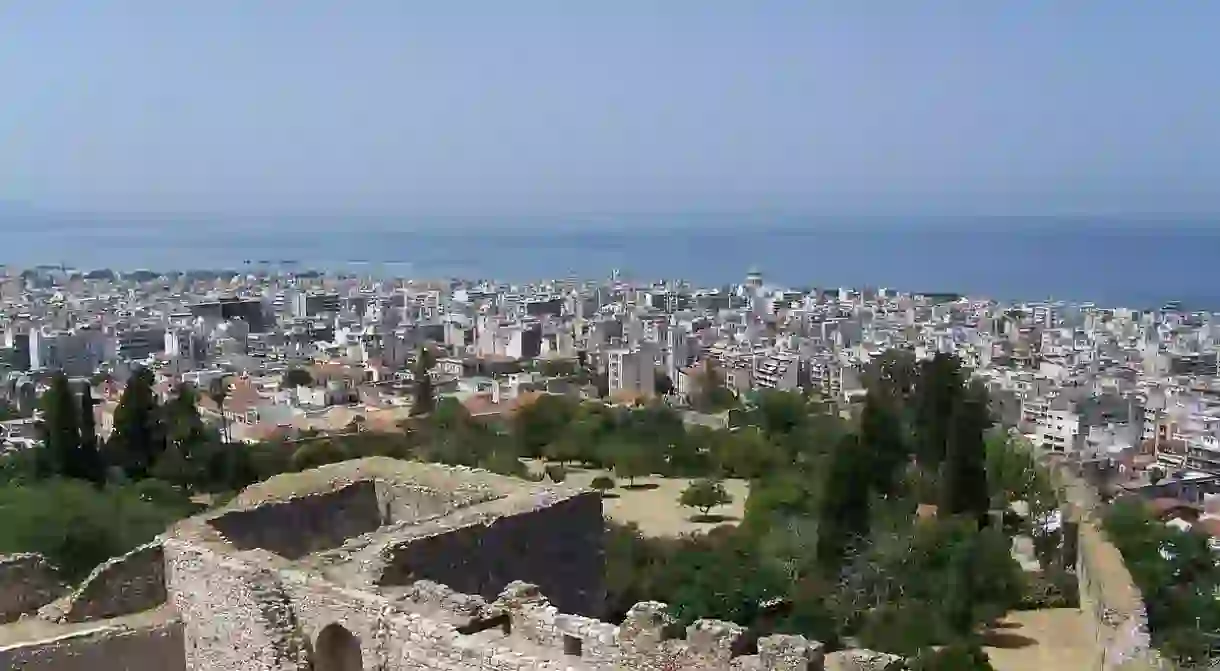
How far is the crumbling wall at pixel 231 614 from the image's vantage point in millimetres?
6574

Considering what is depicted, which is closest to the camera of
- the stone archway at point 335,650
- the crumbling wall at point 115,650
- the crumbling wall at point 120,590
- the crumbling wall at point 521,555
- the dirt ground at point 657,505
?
the stone archway at point 335,650

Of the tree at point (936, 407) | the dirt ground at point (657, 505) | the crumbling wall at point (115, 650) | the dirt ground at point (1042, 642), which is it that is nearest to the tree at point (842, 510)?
the dirt ground at point (1042, 642)

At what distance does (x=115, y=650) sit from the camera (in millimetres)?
7402

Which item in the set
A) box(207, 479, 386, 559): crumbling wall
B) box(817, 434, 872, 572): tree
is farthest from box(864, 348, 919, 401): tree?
box(207, 479, 386, 559): crumbling wall

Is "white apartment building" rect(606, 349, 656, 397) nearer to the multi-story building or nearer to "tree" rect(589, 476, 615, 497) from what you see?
"tree" rect(589, 476, 615, 497)

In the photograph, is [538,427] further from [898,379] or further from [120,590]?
[120,590]

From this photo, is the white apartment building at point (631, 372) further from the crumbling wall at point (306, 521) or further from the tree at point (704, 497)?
the crumbling wall at point (306, 521)

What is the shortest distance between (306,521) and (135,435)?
1993 cm

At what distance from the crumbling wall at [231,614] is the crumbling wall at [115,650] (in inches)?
4.6

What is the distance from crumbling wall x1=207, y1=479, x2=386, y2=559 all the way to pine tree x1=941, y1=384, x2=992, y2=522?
15.2m

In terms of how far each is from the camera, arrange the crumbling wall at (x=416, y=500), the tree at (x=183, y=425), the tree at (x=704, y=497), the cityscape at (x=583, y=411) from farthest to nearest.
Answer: the tree at (x=183, y=425)
the tree at (x=704, y=497)
the cityscape at (x=583, y=411)
the crumbling wall at (x=416, y=500)

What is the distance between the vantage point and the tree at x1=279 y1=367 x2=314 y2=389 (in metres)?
64.5

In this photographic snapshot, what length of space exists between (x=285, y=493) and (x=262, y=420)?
38726 millimetres

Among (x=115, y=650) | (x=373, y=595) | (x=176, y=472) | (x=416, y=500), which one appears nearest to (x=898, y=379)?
(x=176, y=472)
